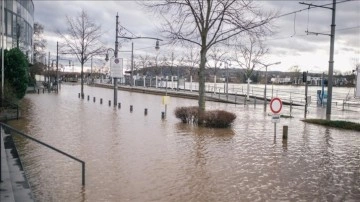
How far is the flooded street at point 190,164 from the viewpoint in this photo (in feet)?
26.7

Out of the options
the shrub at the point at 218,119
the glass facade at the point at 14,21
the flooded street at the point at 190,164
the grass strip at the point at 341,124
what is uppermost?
the glass facade at the point at 14,21

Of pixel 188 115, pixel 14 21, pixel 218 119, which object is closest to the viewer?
pixel 218 119

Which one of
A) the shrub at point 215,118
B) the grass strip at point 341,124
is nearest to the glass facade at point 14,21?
the shrub at point 215,118

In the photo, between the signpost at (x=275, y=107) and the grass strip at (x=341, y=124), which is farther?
the grass strip at (x=341, y=124)

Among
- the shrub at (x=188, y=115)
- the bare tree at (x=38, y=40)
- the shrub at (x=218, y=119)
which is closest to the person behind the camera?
the shrub at (x=218, y=119)

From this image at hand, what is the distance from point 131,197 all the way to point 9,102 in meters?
15.3

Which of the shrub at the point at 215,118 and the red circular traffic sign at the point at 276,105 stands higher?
the red circular traffic sign at the point at 276,105

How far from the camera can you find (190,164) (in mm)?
10805

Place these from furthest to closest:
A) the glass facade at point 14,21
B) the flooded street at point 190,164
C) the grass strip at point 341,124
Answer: the glass facade at point 14,21
the grass strip at point 341,124
the flooded street at point 190,164

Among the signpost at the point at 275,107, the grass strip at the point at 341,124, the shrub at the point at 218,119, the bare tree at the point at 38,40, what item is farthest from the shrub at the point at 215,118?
the bare tree at the point at 38,40

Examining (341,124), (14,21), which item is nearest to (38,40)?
(14,21)

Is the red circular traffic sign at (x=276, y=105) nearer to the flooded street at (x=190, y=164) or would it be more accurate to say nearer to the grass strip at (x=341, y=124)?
the flooded street at (x=190, y=164)

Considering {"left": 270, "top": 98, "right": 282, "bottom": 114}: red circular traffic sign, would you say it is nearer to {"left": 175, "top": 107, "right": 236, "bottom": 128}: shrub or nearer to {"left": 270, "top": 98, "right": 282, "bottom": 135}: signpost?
{"left": 270, "top": 98, "right": 282, "bottom": 135}: signpost

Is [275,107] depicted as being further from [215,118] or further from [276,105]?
[215,118]
